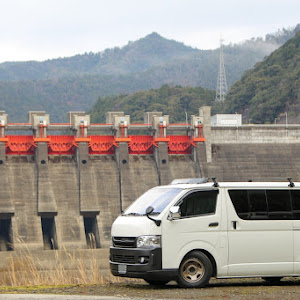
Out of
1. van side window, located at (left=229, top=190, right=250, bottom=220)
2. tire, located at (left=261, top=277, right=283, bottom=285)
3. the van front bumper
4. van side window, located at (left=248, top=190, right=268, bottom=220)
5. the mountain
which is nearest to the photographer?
the van front bumper

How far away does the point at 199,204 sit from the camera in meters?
24.4

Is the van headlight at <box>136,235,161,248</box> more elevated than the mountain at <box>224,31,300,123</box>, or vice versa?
the mountain at <box>224,31,300,123</box>

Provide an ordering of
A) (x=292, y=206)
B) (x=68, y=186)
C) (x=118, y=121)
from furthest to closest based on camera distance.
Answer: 1. (x=118, y=121)
2. (x=68, y=186)
3. (x=292, y=206)

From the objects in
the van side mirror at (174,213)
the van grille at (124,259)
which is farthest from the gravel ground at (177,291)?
the van side mirror at (174,213)

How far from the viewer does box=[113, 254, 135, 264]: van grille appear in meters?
23.8

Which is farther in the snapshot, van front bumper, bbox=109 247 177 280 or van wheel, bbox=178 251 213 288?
van wheel, bbox=178 251 213 288

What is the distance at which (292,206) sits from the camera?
995 inches

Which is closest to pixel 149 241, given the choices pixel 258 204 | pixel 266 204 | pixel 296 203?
pixel 258 204

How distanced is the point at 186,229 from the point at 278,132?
75355 mm

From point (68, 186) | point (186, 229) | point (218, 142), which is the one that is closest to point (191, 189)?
point (186, 229)

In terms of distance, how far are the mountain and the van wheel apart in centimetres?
11297

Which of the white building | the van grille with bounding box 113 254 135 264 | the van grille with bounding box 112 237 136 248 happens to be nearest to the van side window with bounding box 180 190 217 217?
the van grille with bounding box 112 237 136 248

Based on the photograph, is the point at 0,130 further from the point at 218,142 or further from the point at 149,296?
the point at 149,296

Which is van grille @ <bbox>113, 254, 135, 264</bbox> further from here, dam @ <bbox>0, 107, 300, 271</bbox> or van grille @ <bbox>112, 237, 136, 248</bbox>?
dam @ <bbox>0, 107, 300, 271</bbox>
